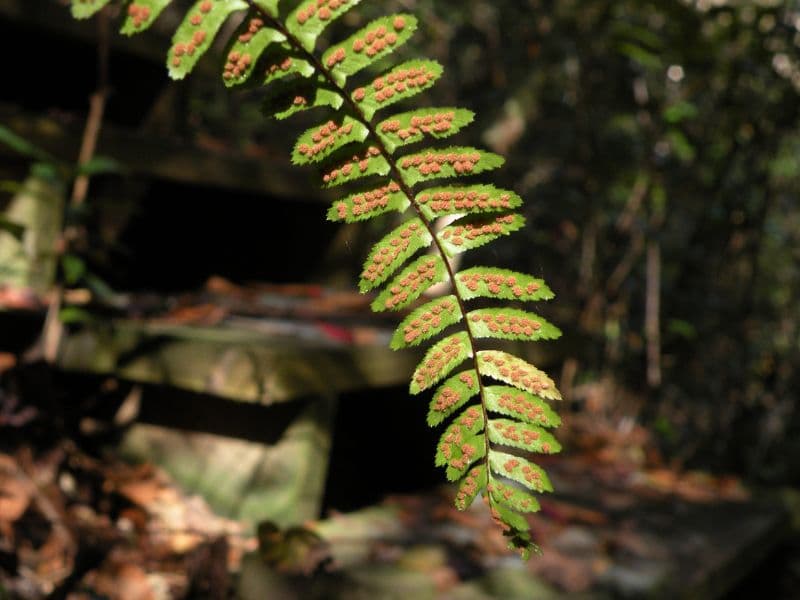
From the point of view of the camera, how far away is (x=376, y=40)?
2.17 feet

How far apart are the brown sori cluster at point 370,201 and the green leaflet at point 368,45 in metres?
0.11

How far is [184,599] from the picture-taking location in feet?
5.51

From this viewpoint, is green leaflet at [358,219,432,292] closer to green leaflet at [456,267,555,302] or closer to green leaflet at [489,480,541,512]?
green leaflet at [456,267,555,302]

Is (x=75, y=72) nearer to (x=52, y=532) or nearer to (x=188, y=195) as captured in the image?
(x=188, y=195)

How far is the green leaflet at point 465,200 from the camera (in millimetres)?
703

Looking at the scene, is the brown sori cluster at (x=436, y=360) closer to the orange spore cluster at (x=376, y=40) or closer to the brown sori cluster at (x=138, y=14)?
the orange spore cluster at (x=376, y=40)

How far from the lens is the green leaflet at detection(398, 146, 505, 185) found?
67cm

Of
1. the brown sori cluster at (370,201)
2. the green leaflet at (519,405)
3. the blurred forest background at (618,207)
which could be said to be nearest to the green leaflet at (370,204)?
the brown sori cluster at (370,201)

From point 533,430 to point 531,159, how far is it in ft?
12.9

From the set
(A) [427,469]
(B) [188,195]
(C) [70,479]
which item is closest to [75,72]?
(B) [188,195]

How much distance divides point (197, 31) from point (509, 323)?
1.36 ft

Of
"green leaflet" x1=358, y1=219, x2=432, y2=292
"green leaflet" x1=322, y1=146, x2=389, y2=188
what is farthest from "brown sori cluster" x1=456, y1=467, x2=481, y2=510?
"green leaflet" x1=322, y1=146, x2=389, y2=188

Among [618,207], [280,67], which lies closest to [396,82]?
[280,67]

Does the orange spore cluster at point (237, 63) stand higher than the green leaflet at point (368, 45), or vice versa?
the green leaflet at point (368, 45)
